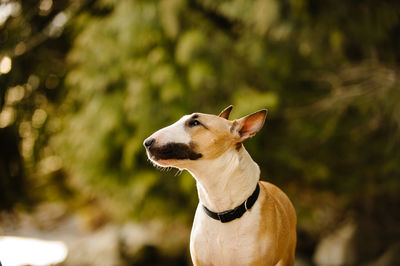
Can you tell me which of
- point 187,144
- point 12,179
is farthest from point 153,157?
point 12,179

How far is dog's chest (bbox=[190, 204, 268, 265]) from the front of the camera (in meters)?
1.53

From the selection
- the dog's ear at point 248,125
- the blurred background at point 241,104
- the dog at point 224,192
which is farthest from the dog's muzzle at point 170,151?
the blurred background at point 241,104

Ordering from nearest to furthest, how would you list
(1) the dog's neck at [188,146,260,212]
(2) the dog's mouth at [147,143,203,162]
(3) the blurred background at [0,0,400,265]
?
(2) the dog's mouth at [147,143,203,162] < (1) the dog's neck at [188,146,260,212] < (3) the blurred background at [0,0,400,265]

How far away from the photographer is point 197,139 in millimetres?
1585

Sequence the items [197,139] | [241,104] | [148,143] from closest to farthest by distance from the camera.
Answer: [148,143] < [197,139] < [241,104]

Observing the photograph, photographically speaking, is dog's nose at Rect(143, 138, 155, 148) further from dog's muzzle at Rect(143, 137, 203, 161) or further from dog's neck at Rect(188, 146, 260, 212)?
dog's neck at Rect(188, 146, 260, 212)

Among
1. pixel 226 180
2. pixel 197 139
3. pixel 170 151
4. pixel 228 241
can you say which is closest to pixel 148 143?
pixel 170 151

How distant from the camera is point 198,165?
159 centimetres

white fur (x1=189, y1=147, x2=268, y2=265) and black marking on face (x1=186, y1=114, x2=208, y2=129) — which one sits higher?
black marking on face (x1=186, y1=114, x2=208, y2=129)

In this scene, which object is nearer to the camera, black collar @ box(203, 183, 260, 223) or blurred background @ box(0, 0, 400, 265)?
black collar @ box(203, 183, 260, 223)

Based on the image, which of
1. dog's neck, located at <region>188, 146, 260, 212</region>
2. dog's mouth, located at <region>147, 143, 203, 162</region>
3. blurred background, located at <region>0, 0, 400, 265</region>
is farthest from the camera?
blurred background, located at <region>0, 0, 400, 265</region>

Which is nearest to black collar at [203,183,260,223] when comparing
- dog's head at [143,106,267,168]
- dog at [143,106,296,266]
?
dog at [143,106,296,266]

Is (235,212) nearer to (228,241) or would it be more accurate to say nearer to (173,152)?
(228,241)

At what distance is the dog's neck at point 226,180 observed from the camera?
159 centimetres
